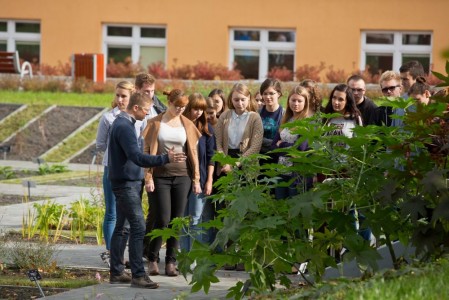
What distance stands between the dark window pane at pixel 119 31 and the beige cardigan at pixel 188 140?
2747 centimetres

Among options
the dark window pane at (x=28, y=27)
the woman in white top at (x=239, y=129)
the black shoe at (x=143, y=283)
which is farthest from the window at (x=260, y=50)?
the black shoe at (x=143, y=283)

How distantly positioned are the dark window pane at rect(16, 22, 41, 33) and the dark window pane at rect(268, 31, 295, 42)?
7.31 m

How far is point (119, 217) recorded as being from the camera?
10.8 m

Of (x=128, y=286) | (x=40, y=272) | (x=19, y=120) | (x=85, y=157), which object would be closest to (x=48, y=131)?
(x=19, y=120)

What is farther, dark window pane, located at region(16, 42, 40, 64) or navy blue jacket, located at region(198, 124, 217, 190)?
dark window pane, located at region(16, 42, 40, 64)

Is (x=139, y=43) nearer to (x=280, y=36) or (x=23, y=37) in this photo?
(x=23, y=37)

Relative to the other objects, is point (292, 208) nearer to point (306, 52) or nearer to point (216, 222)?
point (216, 222)

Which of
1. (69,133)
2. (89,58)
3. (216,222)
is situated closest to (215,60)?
(89,58)

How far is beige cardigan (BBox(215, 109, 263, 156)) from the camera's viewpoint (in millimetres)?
12156

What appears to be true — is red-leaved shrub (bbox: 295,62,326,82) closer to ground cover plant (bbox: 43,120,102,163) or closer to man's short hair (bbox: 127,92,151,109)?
ground cover plant (bbox: 43,120,102,163)

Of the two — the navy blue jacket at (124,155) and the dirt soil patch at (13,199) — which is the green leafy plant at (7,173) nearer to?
the dirt soil patch at (13,199)

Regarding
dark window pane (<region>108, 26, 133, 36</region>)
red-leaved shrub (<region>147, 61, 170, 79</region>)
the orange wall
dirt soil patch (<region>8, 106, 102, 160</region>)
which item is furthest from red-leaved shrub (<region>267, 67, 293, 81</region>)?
dirt soil patch (<region>8, 106, 102, 160</region>)

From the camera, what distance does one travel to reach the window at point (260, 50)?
124 feet

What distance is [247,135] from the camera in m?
12.2
